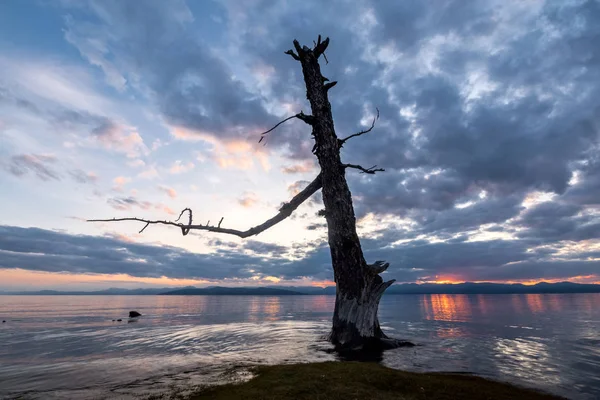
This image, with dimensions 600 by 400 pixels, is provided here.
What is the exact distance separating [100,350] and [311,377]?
51.2 feet

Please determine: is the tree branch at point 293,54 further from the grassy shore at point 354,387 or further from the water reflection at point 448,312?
the water reflection at point 448,312

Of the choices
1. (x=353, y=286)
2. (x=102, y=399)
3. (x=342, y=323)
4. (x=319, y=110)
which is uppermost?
(x=319, y=110)

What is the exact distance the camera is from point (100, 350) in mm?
17094

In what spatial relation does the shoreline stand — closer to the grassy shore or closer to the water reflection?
the grassy shore

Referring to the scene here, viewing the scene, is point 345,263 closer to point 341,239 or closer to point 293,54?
point 341,239

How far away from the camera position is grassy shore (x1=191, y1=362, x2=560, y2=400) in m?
5.84

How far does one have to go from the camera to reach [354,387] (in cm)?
620

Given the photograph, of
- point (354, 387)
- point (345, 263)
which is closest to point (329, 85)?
point (345, 263)

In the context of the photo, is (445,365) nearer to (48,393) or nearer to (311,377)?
(311,377)

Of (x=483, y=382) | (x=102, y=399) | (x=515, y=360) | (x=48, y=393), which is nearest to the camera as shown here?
(x=102, y=399)

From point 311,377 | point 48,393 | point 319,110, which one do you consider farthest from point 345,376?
point 319,110

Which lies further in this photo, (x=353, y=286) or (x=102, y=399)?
(x=353, y=286)

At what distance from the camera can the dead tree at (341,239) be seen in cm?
1234

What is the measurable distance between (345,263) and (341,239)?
0.95m
